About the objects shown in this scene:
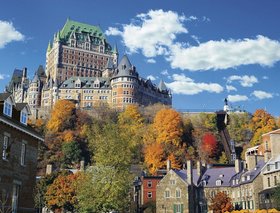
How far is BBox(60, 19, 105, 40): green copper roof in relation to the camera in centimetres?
16415

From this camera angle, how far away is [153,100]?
14688 centimetres

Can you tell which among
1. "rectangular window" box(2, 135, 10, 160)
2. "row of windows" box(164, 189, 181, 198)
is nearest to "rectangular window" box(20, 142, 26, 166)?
"rectangular window" box(2, 135, 10, 160)

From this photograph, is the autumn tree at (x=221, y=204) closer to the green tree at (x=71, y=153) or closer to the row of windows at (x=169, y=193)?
the row of windows at (x=169, y=193)

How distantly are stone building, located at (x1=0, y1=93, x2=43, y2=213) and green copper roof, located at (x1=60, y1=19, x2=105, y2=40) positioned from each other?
133 meters

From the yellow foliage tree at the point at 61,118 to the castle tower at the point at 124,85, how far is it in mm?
19580

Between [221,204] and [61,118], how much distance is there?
6308 cm

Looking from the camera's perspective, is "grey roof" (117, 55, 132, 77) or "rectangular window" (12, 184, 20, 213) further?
"grey roof" (117, 55, 132, 77)

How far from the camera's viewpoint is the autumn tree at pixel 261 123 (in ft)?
371

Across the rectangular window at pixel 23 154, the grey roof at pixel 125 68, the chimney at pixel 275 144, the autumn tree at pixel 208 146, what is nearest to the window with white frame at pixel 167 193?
the chimney at pixel 275 144

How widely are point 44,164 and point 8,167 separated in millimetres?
64305

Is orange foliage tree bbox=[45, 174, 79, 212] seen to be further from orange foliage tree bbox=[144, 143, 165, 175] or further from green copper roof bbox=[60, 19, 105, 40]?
green copper roof bbox=[60, 19, 105, 40]

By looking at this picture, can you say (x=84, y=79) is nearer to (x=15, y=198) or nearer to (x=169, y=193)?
(x=169, y=193)

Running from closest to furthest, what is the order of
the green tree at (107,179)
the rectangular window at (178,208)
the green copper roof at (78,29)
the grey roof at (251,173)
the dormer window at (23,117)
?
the dormer window at (23,117) → the green tree at (107,179) → the grey roof at (251,173) → the rectangular window at (178,208) → the green copper roof at (78,29)

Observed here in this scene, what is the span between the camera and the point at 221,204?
195ft
